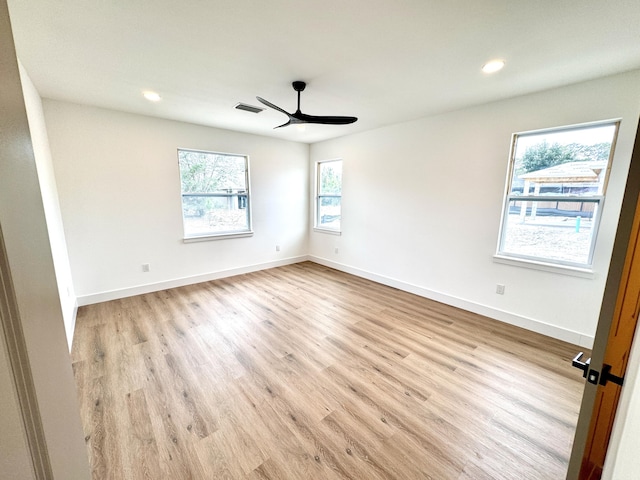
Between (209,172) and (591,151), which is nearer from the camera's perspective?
(591,151)

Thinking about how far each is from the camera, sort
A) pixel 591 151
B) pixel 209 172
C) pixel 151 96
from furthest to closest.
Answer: pixel 209 172 → pixel 151 96 → pixel 591 151

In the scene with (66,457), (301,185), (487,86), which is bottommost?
(66,457)

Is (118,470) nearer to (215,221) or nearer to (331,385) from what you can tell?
(331,385)

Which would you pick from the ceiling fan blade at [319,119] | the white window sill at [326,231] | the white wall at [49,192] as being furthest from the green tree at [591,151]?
the white wall at [49,192]

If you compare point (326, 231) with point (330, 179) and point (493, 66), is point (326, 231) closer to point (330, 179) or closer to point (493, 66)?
point (330, 179)

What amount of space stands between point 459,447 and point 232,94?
11.7ft

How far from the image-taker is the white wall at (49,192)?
7.22ft

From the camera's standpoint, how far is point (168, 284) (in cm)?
402

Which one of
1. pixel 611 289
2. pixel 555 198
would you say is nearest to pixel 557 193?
pixel 555 198

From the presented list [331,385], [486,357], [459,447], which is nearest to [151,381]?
[331,385]

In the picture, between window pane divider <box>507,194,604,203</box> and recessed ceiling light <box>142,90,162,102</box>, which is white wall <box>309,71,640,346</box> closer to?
window pane divider <box>507,194,604,203</box>

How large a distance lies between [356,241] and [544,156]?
2787 mm

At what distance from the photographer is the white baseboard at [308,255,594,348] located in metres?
2.62

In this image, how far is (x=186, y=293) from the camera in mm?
3852
